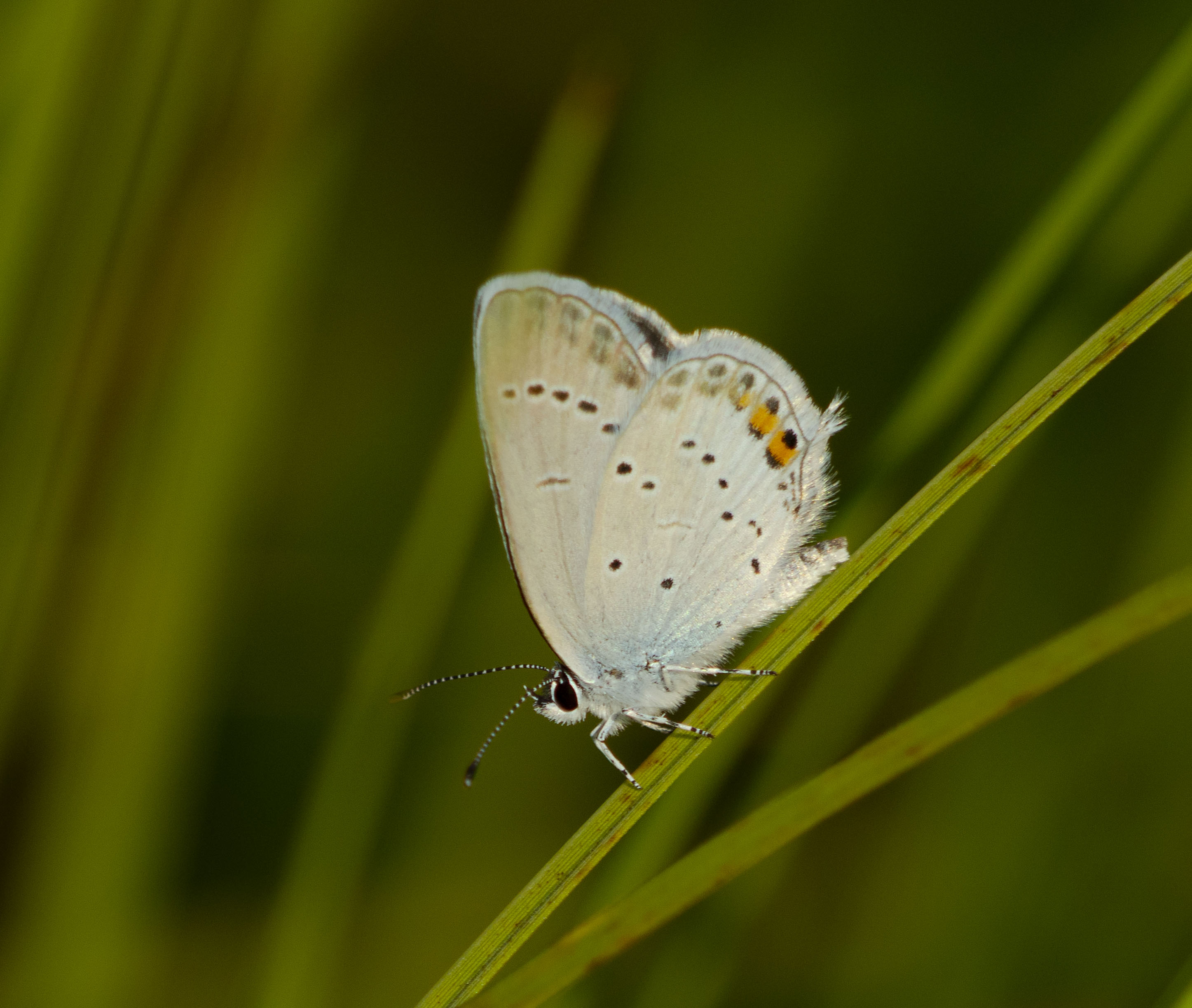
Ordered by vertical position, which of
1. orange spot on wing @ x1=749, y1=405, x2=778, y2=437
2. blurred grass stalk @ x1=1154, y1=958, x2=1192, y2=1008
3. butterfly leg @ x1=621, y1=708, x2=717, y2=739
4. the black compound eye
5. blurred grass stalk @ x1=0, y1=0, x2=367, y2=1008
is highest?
blurred grass stalk @ x1=0, y1=0, x2=367, y2=1008

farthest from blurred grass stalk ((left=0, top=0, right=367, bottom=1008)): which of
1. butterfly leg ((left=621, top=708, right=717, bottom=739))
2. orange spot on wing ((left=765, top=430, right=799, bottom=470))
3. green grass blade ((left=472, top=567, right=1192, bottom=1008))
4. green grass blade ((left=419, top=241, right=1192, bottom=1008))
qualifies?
green grass blade ((left=472, top=567, right=1192, bottom=1008))

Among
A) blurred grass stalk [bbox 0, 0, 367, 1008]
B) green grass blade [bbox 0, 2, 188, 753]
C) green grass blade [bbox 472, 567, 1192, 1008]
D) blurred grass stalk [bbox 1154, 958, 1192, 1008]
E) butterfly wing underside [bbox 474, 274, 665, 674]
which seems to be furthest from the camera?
butterfly wing underside [bbox 474, 274, 665, 674]

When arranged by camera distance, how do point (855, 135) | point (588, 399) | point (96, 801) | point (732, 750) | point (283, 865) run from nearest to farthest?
point (732, 750)
point (96, 801)
point (588, 399)
point (283, 865)
point (855, 135)

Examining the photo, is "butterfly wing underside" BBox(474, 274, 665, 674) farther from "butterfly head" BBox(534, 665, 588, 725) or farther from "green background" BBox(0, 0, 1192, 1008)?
"green background" BBox(0, 0, 1192, 1008)

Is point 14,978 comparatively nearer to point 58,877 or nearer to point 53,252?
point 58,877

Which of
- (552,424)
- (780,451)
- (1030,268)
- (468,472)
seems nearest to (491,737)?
(468,472)

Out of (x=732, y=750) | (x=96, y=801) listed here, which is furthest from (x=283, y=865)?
(x=732, y=750)
